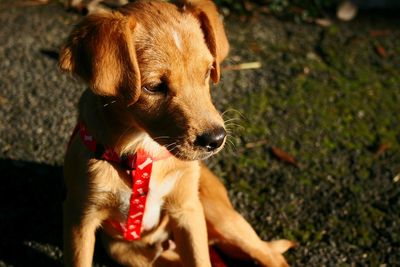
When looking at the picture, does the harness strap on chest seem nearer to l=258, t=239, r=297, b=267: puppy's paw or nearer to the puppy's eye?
the puppy's eye

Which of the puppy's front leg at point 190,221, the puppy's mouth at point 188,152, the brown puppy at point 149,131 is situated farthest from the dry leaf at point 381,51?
the puppy's mouth at point 188,152

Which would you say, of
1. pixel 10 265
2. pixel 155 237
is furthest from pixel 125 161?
pixel 10 265

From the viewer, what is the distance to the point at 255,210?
15.2 ft

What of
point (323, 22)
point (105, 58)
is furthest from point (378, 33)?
point (105, 58)

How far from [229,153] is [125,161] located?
74.7 inches

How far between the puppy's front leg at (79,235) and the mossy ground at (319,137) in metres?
1.54

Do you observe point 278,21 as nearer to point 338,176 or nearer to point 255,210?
point 338,176

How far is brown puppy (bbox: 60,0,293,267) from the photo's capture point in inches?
118

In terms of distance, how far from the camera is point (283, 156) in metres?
5.18

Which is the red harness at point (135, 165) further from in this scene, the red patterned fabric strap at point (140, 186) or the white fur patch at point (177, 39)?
the white fur patch at point (177, 39)

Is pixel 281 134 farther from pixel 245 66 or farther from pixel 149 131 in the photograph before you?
pixel 149 131

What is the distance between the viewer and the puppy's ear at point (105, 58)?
2.95 meters

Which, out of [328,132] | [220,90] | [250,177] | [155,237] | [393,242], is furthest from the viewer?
[220,90]

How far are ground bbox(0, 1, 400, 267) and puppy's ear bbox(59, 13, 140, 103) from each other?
1722 millimetres
